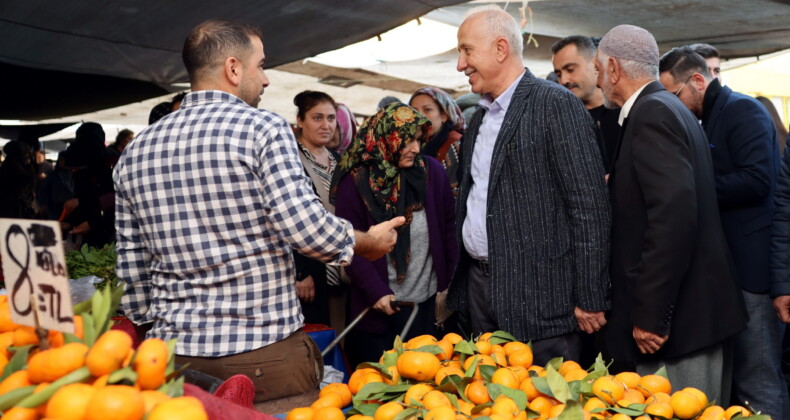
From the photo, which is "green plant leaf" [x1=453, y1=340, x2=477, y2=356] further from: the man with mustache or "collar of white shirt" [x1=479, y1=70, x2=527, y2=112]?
the man with mustache

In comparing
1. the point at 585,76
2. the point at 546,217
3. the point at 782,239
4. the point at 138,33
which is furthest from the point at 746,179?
the point at 138,33

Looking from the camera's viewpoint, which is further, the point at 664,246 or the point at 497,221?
the point at 497,221

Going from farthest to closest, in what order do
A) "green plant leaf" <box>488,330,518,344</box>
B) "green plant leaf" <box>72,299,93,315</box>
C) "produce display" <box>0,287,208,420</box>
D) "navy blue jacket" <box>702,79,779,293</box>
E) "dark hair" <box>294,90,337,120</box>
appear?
1. "dark hair" <box>294,90,337,120</box>
2. "navy blue jacket" <box>702,79,779,293</box>
3. "green plant leaf" <box>488,330,518,344</box>
4. "green plant leaf" <box>72,299,93,315</box>
5. "produce display" <box>0,287,208,420</box>

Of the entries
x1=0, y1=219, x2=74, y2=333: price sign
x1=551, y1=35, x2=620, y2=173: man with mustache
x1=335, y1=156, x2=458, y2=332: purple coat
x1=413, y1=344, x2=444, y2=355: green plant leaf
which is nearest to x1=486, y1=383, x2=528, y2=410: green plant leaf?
x1=413, y1=344, x2=444, y2=355: green plant leaf

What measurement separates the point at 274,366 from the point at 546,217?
3.15 ft

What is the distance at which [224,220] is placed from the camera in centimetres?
183

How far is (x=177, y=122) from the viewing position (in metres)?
1.88

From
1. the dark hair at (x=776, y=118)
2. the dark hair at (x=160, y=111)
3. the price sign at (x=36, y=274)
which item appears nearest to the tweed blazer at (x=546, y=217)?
the price sign at (x=36, y=274)

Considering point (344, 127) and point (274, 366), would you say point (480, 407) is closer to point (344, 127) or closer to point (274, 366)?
point (274, 366)

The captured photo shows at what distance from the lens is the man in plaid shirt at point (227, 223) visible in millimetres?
1814

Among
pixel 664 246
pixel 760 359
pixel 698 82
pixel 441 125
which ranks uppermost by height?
pixel 698 82

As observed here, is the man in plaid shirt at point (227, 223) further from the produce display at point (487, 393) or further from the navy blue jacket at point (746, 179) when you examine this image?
the navy blue jacket at point (746, 179)

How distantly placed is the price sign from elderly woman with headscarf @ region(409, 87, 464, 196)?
10.0 feet

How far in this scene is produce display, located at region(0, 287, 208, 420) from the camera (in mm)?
1001
